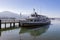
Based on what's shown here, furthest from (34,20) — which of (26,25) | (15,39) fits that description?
(15,39)

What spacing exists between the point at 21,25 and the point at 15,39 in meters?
19.0

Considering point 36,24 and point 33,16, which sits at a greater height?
point 33,16

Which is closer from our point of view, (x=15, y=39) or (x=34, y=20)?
(x=15, y=39)

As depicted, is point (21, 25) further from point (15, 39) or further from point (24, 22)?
point (15, 39)

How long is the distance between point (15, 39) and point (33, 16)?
26.8 meters

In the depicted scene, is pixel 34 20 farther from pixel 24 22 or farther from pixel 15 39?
pixel 15 39

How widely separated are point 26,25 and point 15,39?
18870 millimetres

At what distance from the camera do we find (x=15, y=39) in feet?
61.1

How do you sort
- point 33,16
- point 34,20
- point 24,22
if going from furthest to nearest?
point 33,16 → point 34,20 → point 24,22

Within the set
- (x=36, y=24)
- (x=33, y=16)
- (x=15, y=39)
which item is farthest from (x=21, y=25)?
(x=15, y=39)

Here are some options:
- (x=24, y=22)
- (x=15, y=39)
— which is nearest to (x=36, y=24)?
(x=24, y=22)

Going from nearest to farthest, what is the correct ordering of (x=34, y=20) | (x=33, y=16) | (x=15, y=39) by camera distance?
(x=15, y=39)
(x=34, y=20)
(x=33, y=16)

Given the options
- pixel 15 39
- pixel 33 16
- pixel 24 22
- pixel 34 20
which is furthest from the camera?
pixel 33 16

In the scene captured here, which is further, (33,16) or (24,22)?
(33,16)
